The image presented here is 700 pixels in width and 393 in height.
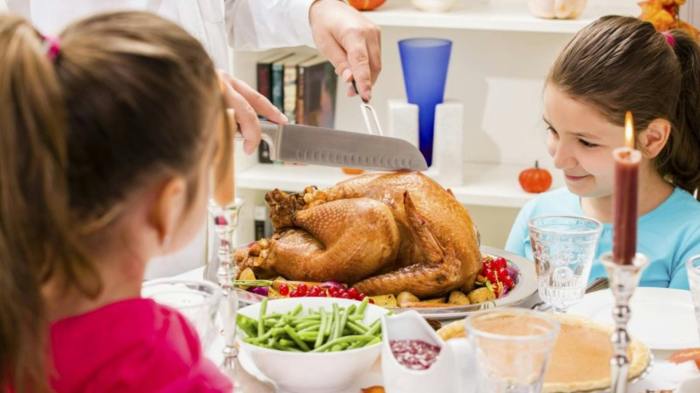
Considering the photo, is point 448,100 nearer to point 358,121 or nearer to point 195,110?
point 358,121

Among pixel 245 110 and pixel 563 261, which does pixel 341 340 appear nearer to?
pixel 563 261

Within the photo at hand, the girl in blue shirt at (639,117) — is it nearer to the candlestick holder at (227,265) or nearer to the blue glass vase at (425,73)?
the candlestick holder at (227,265)

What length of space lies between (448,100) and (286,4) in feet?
3.15

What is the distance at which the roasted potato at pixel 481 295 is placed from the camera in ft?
4.93

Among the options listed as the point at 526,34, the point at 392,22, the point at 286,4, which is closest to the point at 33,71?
the point at 286,4

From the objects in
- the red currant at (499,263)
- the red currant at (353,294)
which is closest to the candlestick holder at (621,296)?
the red currant at (353,294)

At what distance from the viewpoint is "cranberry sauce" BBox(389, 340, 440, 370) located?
1.06 meters

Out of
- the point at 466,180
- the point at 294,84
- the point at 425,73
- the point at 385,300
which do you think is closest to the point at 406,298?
the point at 385,300

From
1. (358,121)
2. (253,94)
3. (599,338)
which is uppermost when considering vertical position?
(253,94)

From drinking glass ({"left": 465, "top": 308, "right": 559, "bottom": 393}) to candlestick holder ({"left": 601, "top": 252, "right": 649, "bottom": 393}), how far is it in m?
0.09

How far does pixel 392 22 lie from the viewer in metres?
2.83

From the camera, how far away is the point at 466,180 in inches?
117

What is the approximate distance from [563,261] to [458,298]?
245 millimetres

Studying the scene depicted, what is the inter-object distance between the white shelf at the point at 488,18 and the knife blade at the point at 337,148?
119 cm
